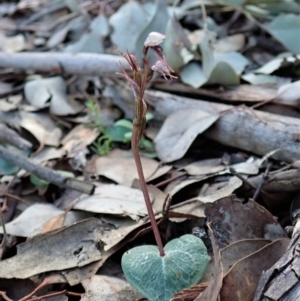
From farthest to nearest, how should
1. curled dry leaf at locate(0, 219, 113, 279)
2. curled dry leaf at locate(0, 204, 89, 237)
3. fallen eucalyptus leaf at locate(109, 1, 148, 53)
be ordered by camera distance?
fallen eucalyptus leaf at locate(109, 1, 148, 53)
curled dry leaf at locate(0, 204, 89, 237)
curled dry leaf at locate(0, 219, 113, 279)

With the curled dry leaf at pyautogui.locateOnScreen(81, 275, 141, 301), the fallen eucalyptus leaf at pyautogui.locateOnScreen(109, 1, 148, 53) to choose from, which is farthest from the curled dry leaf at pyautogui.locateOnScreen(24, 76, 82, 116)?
the curled dry leaf at pyautogui.locateOnScreen(81, 275, 141, 301)

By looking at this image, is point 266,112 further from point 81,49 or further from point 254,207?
point 81,49

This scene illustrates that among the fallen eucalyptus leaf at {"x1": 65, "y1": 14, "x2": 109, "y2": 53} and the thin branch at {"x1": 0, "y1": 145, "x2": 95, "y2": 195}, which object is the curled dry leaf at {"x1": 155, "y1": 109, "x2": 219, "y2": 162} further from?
the fallen eucalyptus leaf at {"x1": 65, "y1": 14, "x2": 109, "y2": 53}

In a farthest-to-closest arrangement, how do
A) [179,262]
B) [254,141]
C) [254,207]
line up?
[254,141] → [254,207] → [179,262]

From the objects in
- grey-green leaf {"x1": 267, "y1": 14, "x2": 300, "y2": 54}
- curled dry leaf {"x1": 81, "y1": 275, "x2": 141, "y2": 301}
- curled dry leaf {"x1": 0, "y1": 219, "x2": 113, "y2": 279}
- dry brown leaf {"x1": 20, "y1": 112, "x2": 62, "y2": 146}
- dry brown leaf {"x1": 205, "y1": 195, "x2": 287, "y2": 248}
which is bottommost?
dry brown leaf {"x1": 20, "y1": 112, "x2": 62, "y2": 146}

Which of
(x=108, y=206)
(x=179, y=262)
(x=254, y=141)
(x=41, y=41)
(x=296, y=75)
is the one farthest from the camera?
(x=41, y=41)

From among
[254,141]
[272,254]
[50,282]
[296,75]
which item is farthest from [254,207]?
[296,75]
